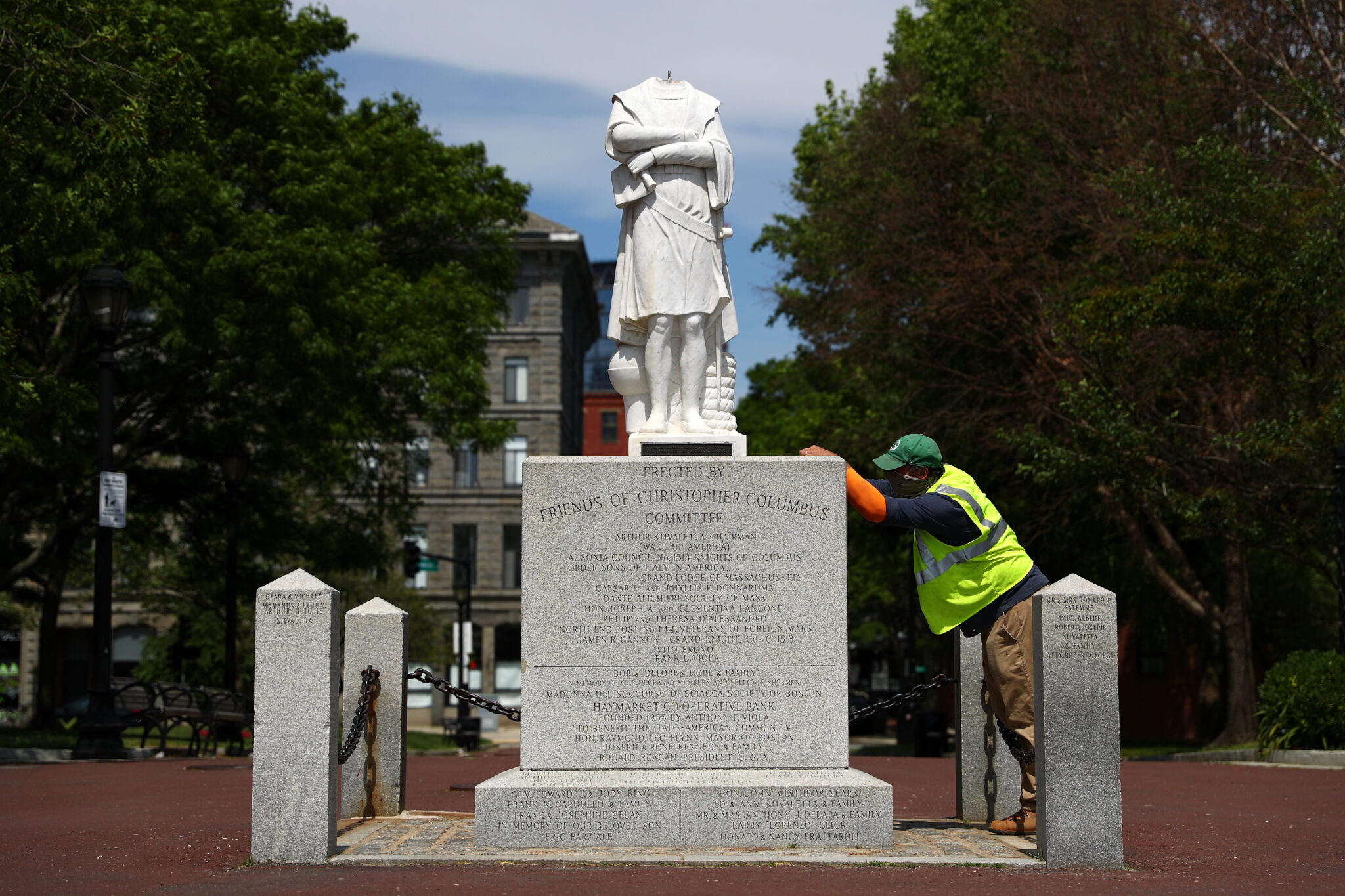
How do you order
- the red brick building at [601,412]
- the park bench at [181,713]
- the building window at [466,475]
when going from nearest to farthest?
the park bench at [181,713] < the building window at [466,475] < the red brick building at [601,412]

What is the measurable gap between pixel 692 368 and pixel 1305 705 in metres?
11.1

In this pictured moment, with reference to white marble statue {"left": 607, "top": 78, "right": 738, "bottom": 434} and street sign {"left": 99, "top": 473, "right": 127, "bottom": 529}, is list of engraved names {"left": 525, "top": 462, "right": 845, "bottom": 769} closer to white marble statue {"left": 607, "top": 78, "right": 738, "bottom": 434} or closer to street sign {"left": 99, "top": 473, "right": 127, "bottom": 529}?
white marble statue {"left": 607, "top": 78, "right": 738, "bottom": 434}

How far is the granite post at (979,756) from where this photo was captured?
9680 mm

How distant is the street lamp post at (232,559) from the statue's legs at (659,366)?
13959 millimetres

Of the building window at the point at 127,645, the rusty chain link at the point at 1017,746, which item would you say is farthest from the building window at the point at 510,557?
the rusty chain link at the point at 1017,746

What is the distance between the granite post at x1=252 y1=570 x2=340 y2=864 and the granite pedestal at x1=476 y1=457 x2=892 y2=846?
102 cm

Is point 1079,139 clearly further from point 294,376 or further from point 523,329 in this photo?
point 523,329

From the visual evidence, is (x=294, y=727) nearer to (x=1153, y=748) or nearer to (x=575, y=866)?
(x=575, y=866)

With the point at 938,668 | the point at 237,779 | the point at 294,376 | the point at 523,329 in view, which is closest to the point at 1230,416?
the point at 294,376

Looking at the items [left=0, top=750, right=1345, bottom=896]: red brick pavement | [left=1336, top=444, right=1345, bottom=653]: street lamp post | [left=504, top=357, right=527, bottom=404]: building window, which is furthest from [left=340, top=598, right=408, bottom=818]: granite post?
[left=504, top=357, right=527, bottom=404]: building window

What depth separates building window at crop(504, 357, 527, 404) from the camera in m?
63.6

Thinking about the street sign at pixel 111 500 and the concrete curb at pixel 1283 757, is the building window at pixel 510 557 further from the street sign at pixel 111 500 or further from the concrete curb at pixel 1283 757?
the street sign at pixel 111 500

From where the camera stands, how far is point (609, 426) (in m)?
85.2

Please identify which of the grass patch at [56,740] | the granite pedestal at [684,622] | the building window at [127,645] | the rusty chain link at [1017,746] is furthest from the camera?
the building window at [127,645]
